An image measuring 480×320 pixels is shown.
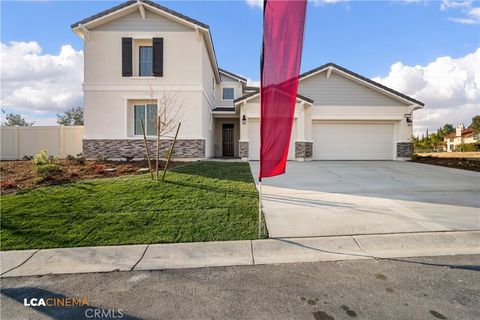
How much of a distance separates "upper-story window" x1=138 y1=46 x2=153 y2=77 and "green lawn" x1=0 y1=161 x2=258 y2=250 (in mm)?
6847

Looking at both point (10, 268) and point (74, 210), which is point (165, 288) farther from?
point (74, 210)

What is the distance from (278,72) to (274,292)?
10.2 ft

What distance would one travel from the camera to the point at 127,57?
11602 millimetres

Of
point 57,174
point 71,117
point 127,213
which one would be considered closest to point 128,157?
point 57,174

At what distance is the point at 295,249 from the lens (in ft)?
12.1

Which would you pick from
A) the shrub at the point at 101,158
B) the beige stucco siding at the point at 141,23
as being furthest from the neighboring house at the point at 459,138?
the shrub at the point at 101,158

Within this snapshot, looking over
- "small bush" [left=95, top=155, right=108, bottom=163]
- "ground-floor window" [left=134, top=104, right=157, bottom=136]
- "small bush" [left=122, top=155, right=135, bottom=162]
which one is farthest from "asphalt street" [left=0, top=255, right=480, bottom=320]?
"ground-floor window" [left=134, top=104, right=157, bottom=136]

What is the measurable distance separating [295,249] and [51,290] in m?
3.14

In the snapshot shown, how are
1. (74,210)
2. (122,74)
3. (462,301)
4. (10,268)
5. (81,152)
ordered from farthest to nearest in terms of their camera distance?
(81,152), (122,74), (74,210), (10,268), (462,301)

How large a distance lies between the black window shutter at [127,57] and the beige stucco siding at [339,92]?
9276 mm

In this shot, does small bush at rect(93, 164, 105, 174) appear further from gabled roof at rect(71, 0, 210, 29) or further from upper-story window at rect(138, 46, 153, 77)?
gabled roof at rect(71, 0, 210, 29)

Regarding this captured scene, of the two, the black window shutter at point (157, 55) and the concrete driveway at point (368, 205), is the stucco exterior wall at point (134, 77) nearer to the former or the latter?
the black window shutter at point (157, 55)

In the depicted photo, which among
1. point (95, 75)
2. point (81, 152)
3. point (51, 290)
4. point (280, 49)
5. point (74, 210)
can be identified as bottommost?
point (51, 290)

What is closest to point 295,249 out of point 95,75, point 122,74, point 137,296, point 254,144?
point 137,296
